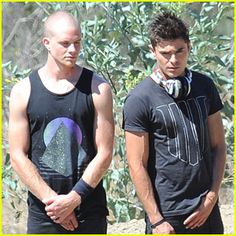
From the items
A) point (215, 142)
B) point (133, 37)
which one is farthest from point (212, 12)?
point (215, 142)

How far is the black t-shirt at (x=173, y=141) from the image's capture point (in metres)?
4.33

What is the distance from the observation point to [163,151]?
4355mm

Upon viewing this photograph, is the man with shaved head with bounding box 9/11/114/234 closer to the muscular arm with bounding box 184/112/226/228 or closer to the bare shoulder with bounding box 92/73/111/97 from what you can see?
the bare shoulder with bounding box 92/73/111/97

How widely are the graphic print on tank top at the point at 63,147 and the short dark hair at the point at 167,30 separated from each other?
0.63m

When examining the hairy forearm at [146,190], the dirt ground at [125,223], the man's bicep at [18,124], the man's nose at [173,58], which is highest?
the man's nose at [173,58]

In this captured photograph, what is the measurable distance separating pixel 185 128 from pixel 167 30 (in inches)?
20.6

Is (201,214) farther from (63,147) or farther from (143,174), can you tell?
(63,147)

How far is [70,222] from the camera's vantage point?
448cm

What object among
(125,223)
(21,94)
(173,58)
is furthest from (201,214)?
(125,223)

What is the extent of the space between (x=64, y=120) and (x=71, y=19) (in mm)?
542

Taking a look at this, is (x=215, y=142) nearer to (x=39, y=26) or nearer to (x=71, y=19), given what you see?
(x=71, y=19)

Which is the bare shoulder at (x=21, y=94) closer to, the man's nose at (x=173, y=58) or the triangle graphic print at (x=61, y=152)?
the triangle graphic print at (x=61, y=152)

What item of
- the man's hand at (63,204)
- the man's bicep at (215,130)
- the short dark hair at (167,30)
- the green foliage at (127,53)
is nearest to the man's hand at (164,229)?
the man's hand at (63,204)

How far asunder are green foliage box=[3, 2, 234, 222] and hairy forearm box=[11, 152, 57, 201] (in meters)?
1.84
